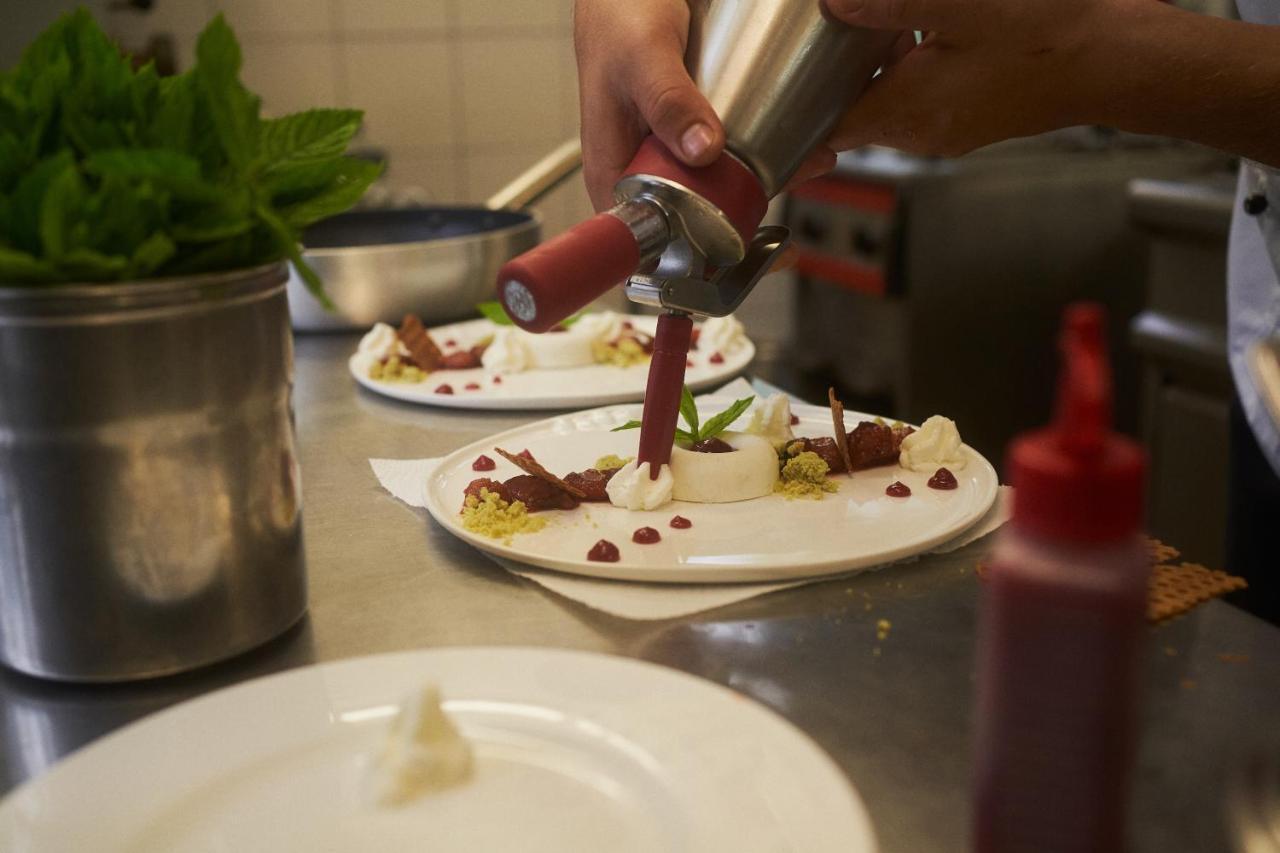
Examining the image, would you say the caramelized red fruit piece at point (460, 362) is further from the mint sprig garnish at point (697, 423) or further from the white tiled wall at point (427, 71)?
the white tiled wall at point (427, 71)

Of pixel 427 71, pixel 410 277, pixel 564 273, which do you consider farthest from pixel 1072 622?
pixel 427 71

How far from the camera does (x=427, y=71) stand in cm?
335

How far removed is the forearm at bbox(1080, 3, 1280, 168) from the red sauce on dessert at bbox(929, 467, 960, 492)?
359mm

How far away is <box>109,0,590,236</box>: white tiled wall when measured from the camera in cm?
326

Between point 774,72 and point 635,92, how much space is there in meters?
0.13

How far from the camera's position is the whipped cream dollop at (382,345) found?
1607 millimetres

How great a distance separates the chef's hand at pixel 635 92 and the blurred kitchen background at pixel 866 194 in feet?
4.29

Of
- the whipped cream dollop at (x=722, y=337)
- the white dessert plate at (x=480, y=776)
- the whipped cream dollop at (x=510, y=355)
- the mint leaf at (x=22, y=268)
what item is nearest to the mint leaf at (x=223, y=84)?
the mint leaf at (x=22, y=268)

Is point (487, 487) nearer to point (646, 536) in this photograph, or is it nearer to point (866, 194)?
point (646, 536)

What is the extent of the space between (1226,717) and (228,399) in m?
0.62

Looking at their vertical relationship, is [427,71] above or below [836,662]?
above

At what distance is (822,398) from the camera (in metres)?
3.55

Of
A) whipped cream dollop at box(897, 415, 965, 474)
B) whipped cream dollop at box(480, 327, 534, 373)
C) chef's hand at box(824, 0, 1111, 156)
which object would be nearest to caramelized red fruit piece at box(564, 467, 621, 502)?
whipped cream dollop at box(897, 415, 965, 474)

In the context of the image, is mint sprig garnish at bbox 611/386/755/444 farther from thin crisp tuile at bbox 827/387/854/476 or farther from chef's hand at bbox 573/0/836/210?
chef's hand at bbox 573/0/836/210
